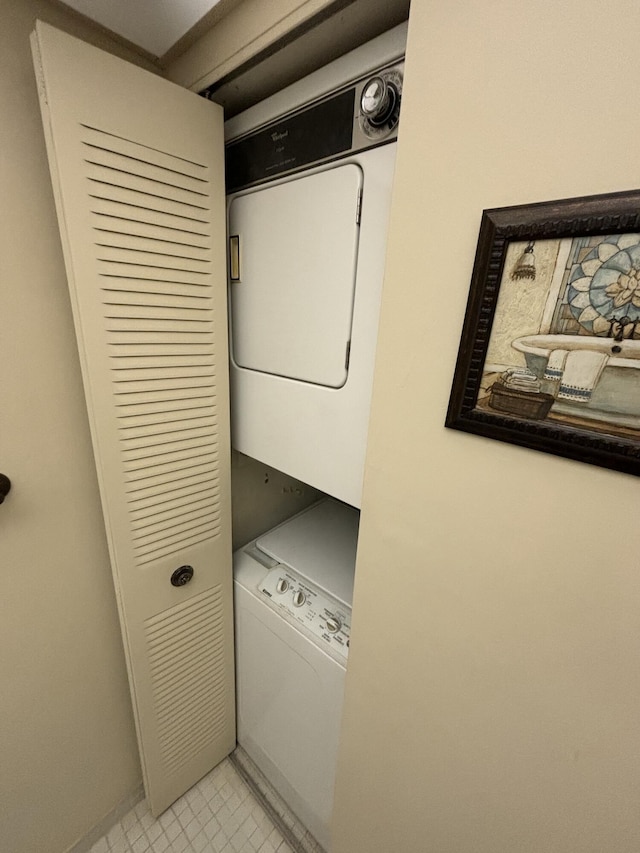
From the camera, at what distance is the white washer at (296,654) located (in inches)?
43.3

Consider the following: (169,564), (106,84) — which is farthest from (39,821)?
(106,84)

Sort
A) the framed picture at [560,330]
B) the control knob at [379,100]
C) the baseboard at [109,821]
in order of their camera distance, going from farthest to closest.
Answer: the baseboard at [109,821] → the control knob at [379,100] → the framed picture at [560,330]

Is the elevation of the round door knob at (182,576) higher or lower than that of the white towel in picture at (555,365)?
lower

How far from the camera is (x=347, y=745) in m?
0.93

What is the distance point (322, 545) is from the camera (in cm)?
145

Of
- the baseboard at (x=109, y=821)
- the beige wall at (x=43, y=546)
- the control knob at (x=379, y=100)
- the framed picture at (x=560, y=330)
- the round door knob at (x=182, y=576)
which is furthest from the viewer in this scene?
the baseboard at (x=109, y=821)

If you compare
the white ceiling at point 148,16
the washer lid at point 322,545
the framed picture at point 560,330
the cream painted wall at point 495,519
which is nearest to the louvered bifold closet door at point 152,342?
the white ceiling at point 148,16

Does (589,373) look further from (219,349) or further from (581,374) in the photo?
(219,349)

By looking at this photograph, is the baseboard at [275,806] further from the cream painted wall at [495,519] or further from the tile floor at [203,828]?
the cream painted wall at [495,519]

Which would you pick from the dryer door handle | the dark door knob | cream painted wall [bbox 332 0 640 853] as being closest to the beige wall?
the dark door knob

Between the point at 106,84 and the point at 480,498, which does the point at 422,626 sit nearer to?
the point at 480,498

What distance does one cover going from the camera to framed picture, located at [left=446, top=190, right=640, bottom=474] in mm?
429

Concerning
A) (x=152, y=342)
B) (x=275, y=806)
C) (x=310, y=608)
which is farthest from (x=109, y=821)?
(x=152, y=342)

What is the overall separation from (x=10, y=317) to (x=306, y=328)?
2.37ft
